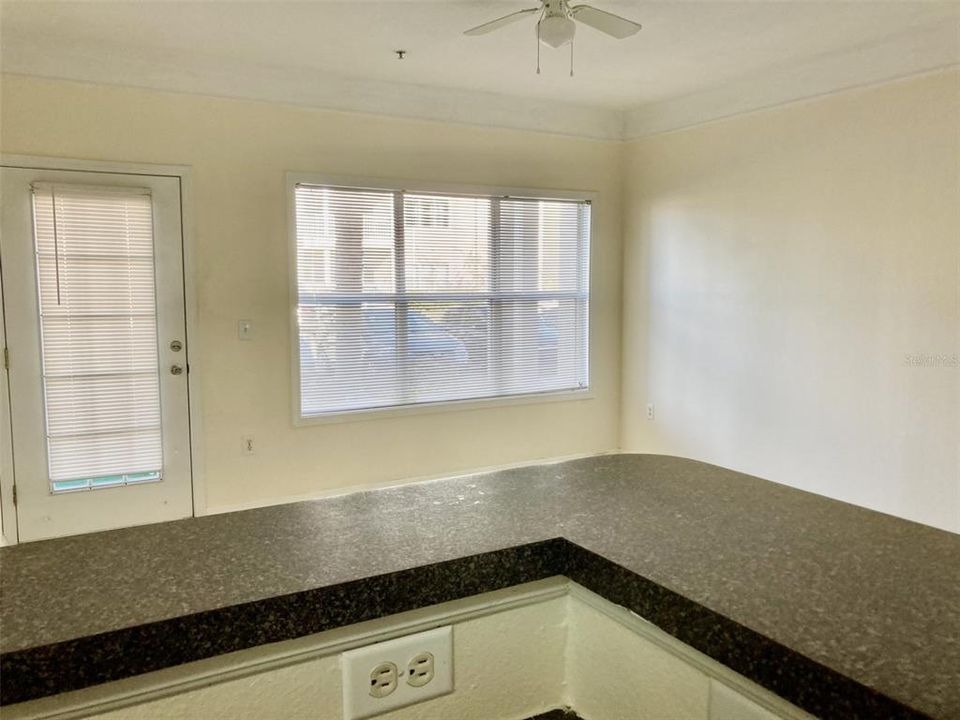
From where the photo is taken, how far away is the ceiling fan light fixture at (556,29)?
2633 mm

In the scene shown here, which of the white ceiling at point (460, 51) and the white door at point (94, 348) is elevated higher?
the white ceiling at point (460, 51)

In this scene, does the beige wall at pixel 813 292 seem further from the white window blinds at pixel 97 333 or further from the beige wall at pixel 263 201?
the white window blinds at pixel 97 333

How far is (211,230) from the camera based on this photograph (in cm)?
384

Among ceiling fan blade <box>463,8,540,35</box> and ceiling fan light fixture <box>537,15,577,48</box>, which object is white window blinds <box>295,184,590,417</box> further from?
ceiling fan light fixture <box>537,15,577,48</box>

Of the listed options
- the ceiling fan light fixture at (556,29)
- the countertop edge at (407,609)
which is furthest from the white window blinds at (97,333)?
the countertop edge at (407,609)

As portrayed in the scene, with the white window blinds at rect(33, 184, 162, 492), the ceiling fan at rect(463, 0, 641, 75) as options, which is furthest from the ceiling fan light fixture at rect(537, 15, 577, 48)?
the white window blinds at rect(33, 184, 162, 492)

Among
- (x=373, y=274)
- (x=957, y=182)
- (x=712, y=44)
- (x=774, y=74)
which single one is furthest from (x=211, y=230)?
(x=957, y=182)

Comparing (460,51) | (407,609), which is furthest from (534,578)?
(460,51)

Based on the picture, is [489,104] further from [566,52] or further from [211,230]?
[211,230]

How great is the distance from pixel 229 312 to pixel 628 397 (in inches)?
117

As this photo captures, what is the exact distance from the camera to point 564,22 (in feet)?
8.63

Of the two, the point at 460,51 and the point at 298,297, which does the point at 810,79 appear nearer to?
the point at 460,51

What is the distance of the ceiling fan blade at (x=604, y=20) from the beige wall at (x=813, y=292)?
5.15 feet

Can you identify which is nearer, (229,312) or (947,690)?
(947,690)
